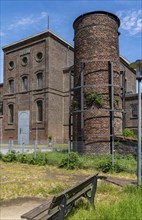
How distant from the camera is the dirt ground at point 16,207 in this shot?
707 cm

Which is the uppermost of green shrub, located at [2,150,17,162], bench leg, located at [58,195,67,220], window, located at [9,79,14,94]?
window, located at [9,79,14,94]

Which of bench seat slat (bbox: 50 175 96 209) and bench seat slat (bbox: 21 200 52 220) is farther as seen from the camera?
bench seat slat (bbox: 21 200 52 220)

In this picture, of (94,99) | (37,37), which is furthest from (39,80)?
(94,99)

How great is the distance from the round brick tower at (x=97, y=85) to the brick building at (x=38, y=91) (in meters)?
18.5

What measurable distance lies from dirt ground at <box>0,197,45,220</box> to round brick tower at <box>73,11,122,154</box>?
10139 mm

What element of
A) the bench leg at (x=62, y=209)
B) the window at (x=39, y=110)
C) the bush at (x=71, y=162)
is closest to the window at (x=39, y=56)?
the window at (x=39, y=110)

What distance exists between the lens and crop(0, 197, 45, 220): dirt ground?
23.2 feet

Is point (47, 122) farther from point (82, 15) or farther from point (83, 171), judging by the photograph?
point (83, 171)

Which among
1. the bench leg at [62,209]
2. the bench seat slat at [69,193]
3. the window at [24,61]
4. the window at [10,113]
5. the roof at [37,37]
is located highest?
the roof at [37,37]

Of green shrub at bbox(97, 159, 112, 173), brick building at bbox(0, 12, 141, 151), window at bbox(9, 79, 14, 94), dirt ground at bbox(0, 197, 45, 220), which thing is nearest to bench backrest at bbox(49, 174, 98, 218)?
dirt ground at bbox(0, 197, 45, 220)

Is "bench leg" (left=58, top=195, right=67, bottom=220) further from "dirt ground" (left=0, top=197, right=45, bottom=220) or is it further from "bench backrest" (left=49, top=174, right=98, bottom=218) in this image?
"dirt ground" (left=0, top=197, right=45, bottom=220)

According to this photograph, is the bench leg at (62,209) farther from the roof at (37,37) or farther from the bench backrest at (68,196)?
the roof at (37,37)

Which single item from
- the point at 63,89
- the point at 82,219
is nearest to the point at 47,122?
the point at 63,89

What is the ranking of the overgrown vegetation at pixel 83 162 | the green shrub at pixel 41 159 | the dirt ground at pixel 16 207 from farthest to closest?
the green shrub at pixel 41 159
the overgrown vegetation at pixel 83 162
the dirt ground at pixel 16 207
